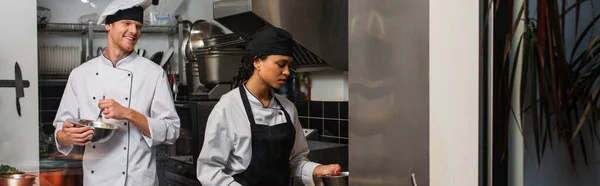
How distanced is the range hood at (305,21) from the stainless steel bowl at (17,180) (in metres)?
0.97

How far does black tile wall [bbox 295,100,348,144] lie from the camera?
2.47m

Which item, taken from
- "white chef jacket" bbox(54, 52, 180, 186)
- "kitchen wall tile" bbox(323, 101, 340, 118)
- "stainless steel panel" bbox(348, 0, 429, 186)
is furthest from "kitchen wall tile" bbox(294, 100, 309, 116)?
"stainless steel panel" bbox(348, 0, 429, 186)

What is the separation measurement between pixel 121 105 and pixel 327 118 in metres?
1.02

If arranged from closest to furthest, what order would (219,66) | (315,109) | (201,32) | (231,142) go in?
(231,142)
(315,109)
(219,66)
(201,32)

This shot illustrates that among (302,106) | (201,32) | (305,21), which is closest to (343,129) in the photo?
(302,106)

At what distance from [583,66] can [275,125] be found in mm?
912

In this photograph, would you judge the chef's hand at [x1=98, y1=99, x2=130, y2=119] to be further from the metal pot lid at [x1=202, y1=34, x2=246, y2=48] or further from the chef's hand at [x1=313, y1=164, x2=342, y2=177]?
the metal pot lid at [x1=202, y1=34, x2=246, y2=48]

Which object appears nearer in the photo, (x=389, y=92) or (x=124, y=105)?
(x=389, y=92)

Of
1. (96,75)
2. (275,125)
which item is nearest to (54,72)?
(96,75)

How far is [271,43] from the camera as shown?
1.68 m

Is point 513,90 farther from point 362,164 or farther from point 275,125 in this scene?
point 275,125

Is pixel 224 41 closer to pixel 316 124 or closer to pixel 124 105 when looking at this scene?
pixel 316 124

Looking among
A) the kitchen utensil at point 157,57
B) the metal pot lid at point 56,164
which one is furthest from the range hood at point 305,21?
the metal pot lid at point 56,164

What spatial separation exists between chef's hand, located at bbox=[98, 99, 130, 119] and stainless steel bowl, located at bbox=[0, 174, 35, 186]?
1.38ft
